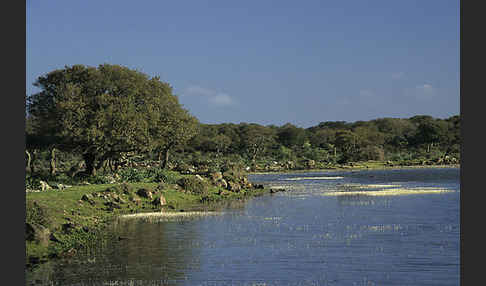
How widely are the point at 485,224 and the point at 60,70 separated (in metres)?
39.5

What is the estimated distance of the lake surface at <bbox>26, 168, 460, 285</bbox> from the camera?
60.7 feet

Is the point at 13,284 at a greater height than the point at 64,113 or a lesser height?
lesser

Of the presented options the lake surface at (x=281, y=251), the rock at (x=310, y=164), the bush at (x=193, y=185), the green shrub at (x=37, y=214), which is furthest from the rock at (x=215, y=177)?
the rock at (x=310, y=164)

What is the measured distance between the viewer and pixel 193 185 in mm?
49344

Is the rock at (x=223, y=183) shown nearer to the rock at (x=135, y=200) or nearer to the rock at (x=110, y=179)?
the rock at (x=110, y=179)

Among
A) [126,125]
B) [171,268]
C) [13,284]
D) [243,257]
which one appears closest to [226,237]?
[243,257]

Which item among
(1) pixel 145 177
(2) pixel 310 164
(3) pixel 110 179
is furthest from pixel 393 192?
(2) pixel 310 164

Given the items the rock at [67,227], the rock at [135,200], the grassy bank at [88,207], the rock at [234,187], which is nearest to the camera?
the grassy bank at [88,207]

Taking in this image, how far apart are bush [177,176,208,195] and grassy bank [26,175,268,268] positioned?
1.06 ft

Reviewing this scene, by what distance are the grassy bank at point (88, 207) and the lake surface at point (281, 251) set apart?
4.66ft

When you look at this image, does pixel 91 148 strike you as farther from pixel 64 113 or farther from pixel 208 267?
pixel 208 267

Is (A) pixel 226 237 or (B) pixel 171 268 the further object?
(A) pixel 226 237

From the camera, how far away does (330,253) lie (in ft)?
72.7

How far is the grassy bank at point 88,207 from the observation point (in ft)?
76.6
